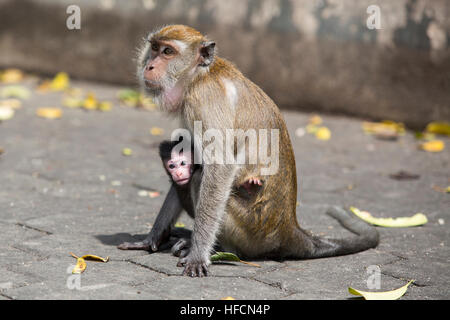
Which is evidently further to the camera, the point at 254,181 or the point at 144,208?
the point at 144,208

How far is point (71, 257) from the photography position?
13.1ft

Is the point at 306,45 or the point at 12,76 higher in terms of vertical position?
the point at 306,45

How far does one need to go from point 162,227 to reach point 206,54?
1076mm

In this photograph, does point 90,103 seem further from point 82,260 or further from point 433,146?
point 82,260

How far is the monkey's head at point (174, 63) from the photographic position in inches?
162

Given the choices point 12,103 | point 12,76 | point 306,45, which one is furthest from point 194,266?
point 12,76

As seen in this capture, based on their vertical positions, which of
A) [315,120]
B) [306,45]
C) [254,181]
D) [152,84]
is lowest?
[315,120]

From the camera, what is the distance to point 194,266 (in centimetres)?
383

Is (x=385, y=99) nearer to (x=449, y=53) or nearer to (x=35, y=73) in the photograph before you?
(x=449, y=53)

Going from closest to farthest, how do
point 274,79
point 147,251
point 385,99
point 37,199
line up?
point 147,251
point 37,199
point 385,99
point 274,79

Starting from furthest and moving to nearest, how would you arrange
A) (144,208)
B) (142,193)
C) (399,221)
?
1. (142,193)
2. (144,208)
3. (399,221)

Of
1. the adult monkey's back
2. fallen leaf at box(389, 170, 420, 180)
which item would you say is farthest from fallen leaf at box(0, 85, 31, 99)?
the adult monkey's back
